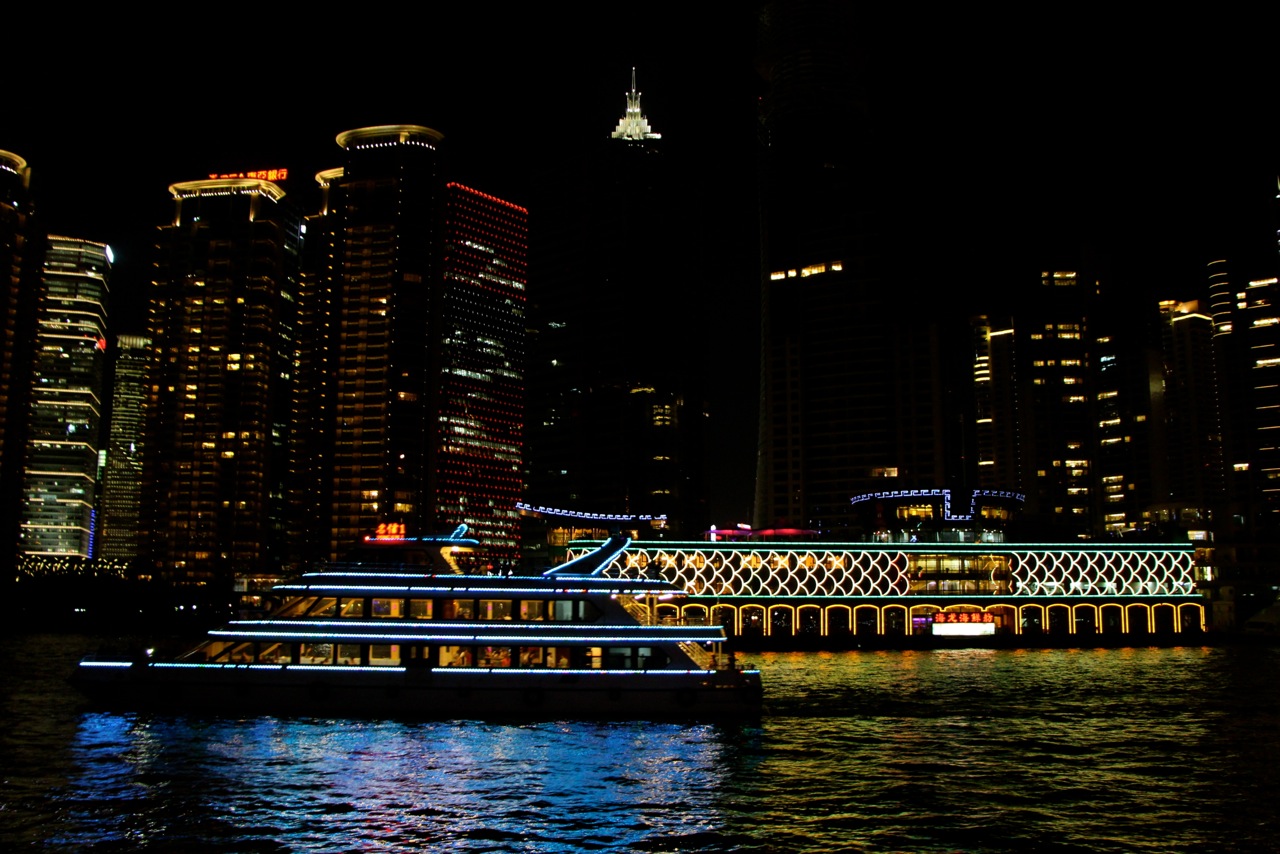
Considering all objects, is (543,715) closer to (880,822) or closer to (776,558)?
(880,822)

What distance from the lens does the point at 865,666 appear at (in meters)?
63.8

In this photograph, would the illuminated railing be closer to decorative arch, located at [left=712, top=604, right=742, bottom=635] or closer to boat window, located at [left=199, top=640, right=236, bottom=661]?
decorative arch, located at [left=712, top=604, right=742, bottom=635]

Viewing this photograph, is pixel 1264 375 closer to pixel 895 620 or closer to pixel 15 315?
pixel 895 620

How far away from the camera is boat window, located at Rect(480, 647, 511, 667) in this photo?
118ft

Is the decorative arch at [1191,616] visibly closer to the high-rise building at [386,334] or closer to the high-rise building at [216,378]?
the high-rise building at [386,334]

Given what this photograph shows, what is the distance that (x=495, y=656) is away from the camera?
118ft

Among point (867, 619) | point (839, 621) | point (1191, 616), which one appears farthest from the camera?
point (867, 619)

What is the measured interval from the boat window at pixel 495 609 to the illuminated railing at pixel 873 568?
166ft

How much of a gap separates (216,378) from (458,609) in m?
175

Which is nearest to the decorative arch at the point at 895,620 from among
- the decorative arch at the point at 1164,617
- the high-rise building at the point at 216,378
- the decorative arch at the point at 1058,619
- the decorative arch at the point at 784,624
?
the decorative arch at the point at 784,624

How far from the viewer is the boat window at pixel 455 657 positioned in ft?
117

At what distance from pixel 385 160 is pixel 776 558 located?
417 feet

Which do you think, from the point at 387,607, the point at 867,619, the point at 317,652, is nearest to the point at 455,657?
the point at 387,607

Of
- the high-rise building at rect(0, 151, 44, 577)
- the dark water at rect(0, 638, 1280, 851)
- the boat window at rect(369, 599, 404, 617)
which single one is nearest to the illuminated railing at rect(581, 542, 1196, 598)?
the dark water at rect(0, 638, 1280, 851)
